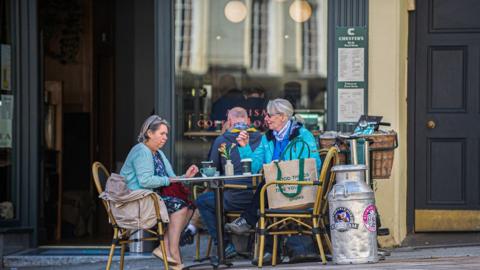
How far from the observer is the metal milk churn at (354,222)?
625cm

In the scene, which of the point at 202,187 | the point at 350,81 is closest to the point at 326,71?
the point at 350,81

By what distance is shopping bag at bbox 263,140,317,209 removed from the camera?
6.68 m

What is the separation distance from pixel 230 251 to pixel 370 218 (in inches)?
59.6

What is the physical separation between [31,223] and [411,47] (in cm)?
396

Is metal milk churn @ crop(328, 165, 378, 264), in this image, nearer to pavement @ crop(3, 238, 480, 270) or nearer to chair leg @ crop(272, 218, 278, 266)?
chair leg @ crop(272, 218, 278, 266)

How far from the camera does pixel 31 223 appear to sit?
8391 mm

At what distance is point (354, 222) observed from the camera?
246 inches

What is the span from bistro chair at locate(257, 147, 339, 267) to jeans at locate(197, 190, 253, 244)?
22.4 inches

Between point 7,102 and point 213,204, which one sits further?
point 7,102

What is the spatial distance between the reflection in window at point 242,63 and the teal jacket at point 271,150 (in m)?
1.27

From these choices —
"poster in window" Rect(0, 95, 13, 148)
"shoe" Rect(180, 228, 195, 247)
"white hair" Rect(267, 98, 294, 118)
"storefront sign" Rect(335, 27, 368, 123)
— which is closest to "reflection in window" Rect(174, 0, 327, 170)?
"storefront sign" Rect(335, 27, 368, 123)

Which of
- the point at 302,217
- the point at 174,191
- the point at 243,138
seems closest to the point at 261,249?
the point at 302,217

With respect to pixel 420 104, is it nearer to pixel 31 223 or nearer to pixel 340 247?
pixel 340 247

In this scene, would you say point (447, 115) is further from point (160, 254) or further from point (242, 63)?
point (160, 254)
